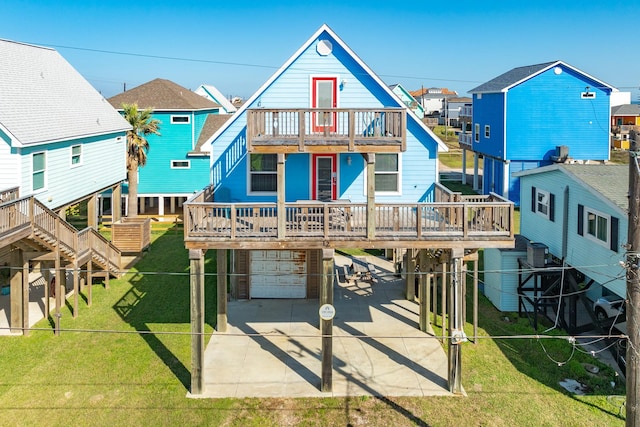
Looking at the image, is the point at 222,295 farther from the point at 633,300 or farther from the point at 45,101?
the point at 633,300

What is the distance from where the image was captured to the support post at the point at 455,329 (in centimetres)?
1352

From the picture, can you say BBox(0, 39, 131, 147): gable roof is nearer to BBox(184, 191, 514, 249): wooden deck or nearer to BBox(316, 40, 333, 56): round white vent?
BBox(184, 191, 514, 249): wooden deck

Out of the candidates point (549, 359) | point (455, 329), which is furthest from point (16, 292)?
point (549, 359)

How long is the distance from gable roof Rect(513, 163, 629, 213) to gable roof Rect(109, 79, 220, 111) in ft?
75.9

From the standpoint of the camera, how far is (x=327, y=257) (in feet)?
45.4

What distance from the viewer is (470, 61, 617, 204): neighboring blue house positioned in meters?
A: 35.0

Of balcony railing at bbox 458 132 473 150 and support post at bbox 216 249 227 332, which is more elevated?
balcony railing at bbox 458 132 473 150

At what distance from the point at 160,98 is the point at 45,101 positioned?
14.6m

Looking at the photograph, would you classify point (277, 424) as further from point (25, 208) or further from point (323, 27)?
point (323, 27)

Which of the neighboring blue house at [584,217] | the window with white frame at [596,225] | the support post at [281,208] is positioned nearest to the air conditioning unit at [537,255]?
the neighboring blue house at [584,217]

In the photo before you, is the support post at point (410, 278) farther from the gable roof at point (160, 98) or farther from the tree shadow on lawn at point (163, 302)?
the gable roof at point (160, 98)

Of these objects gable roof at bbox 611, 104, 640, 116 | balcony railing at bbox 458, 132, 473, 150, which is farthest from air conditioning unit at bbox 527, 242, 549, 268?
gable roof at bbox 611, 104, 640, 116

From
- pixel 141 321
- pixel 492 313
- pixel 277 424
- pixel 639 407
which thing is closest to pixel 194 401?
pixel 277 424

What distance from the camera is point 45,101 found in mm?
21422
